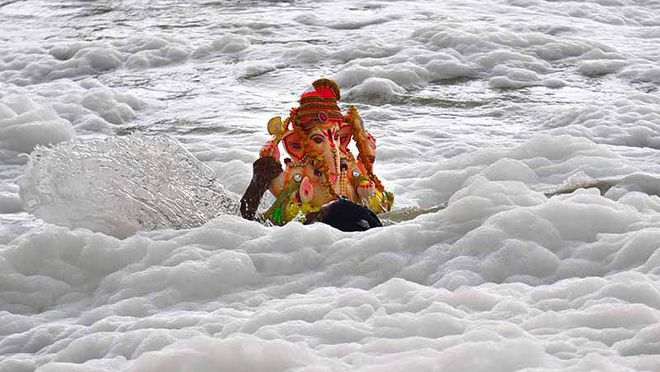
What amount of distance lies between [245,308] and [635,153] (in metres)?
3.63

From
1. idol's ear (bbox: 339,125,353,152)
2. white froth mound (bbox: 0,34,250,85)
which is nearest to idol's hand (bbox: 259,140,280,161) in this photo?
idol's ear (bbox: 339,125,353,152)

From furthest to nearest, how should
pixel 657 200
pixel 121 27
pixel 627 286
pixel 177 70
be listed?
pixel 121 27 → pixel 177 70 → pixel 657 200 → pixel 627 286

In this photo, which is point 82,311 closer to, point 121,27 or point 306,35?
point 306,35

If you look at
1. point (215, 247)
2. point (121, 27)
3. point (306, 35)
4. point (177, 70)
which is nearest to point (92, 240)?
point (215, 247)

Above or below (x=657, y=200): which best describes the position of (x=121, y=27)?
below

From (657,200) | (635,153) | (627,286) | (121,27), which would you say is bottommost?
(121,27)

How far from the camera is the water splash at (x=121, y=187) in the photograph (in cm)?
518

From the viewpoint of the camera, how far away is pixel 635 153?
6.99 m

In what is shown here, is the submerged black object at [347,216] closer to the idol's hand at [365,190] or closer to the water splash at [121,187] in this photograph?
the idol's hand at [365,190]

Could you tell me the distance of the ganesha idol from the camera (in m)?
5.26

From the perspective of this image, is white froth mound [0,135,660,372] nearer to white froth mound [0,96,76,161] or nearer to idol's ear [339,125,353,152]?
idol's ear [339,125,353,152]

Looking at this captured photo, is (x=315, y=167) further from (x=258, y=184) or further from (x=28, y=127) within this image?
(x=28, y=127)

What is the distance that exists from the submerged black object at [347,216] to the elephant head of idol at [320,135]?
0.25 m

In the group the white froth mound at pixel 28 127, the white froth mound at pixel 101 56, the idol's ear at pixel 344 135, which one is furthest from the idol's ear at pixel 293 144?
the white froth mound at pixel 101 56
